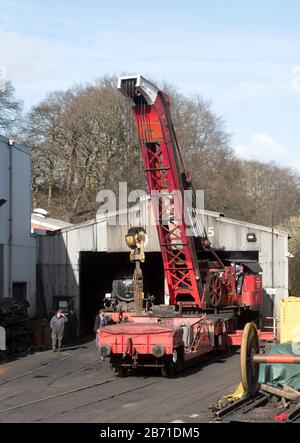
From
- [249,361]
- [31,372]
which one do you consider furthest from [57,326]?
[249,361]

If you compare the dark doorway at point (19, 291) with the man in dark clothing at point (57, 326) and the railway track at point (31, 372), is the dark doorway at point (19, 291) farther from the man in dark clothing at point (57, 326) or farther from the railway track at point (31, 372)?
the railway track at point (31, 372)

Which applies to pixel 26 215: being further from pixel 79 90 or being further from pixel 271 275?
pixel 79 90

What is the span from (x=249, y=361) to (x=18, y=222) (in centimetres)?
1625

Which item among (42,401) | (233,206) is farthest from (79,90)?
(42,401)

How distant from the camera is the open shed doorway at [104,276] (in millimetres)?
35438

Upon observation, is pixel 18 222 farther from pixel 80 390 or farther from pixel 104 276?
pixel 80 390

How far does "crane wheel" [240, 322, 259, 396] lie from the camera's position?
13859 mm

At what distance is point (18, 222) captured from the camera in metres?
28.4

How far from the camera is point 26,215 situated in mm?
29266

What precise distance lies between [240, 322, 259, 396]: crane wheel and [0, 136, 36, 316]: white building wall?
14.2 meters

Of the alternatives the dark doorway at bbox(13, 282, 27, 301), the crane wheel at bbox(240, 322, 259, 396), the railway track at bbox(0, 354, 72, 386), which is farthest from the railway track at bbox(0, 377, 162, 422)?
the dark doorway at bbox(13, 282, 27, 301)

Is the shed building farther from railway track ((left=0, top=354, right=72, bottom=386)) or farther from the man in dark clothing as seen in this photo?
railway track ((left=0, top=354, right=72, bottom=386))
